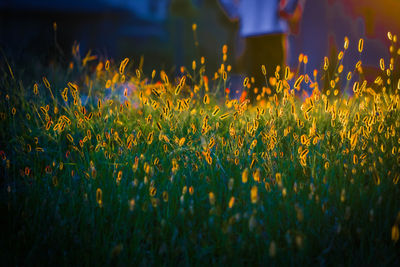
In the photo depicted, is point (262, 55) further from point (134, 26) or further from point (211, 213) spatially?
point (134, 26)

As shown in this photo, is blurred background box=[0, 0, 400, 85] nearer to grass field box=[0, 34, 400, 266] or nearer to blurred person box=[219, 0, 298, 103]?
blurred person box=[219, 0, 298, 103]

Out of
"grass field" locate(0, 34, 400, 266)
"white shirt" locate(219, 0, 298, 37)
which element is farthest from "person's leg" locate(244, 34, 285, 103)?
"grass field" locate(0, 34, 400, 266)

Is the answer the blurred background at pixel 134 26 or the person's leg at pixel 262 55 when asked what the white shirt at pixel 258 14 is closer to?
the person's leg at pixel 262 55

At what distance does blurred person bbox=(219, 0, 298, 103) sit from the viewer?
5434 millimetres

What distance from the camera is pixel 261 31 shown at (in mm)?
5676

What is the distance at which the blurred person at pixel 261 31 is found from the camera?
5.43m

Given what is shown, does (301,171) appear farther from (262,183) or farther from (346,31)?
(346,31)

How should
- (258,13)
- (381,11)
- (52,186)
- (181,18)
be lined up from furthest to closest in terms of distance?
(181,18)
(258,13)
(381,11)
(52,186)

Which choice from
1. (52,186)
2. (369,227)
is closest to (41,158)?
(52,186)

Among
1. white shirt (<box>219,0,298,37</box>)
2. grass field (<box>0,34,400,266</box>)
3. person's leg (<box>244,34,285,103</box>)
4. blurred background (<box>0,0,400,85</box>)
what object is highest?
blurred background (<box>0,0,400,85</box>)

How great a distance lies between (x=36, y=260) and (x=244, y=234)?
2.50 ft

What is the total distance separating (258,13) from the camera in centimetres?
567

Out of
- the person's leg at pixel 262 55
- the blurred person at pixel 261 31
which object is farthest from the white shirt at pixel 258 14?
the person's leg at pixel 262 55

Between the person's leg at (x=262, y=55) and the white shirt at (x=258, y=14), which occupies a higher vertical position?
the white shirt at (x=258, y=14)
